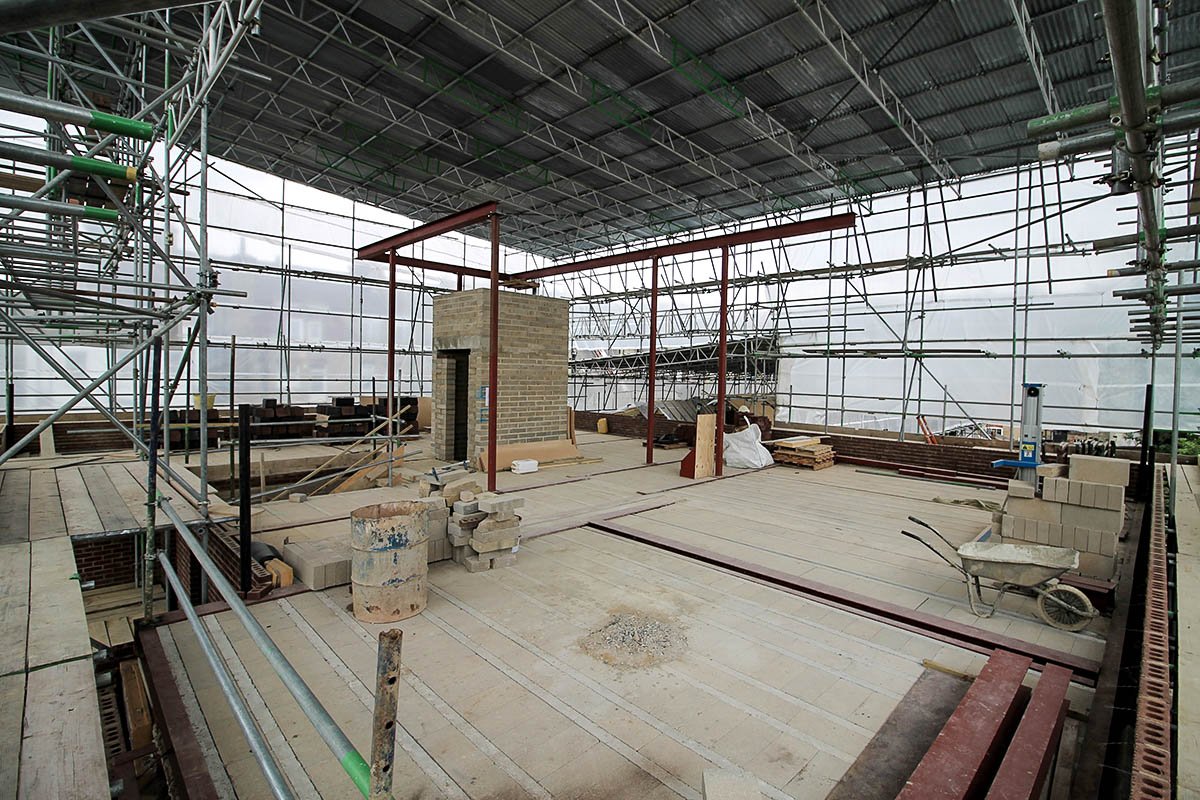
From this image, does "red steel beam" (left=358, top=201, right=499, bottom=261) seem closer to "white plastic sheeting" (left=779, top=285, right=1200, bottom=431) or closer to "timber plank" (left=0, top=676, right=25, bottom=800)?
"timber plank" (left=0, top=676, right=25, bottom=800)

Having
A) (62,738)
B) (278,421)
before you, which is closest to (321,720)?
(62,738)

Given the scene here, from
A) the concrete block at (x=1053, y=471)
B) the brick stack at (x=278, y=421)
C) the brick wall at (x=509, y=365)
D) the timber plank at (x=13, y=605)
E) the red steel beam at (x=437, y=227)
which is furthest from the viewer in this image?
the brick stack at (x=278, y=421)

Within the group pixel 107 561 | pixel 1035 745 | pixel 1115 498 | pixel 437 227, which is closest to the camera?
pixel 1035 745

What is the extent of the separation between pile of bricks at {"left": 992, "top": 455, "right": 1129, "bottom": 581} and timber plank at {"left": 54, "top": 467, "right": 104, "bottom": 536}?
31.7ft

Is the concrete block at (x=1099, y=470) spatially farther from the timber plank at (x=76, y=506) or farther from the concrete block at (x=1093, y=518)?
the timber plank at (x=76, y=506)

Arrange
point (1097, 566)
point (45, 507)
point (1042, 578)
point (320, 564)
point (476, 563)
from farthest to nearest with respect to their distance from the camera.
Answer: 1. point (45, 507)
2. point (476, 563)
3. point (1097, 566)
4. point (320, 564)
5. point (1042, 578)

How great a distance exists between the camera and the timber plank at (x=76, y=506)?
5922 mm

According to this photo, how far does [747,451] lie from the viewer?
44.2 ft

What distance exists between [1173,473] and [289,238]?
2254 cm

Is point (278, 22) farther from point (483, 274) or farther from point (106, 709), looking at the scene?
point (106, 709)

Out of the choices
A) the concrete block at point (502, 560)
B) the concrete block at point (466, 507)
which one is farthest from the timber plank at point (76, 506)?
the concrete block at point (502, 560)

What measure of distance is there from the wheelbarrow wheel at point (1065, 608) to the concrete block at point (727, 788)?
4.17 meters

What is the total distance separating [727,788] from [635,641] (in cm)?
226

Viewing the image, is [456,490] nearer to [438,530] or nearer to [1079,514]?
[438,530]
